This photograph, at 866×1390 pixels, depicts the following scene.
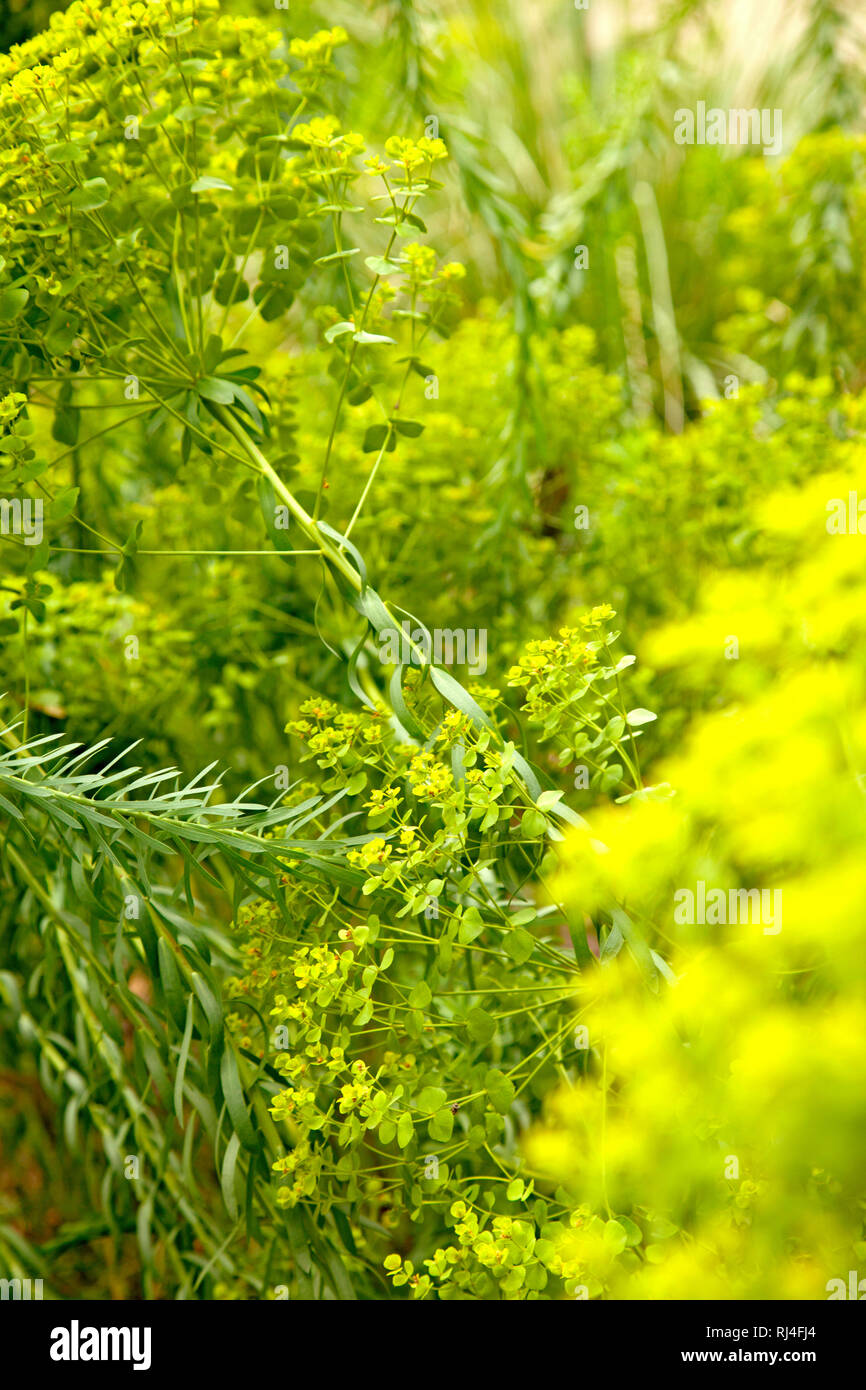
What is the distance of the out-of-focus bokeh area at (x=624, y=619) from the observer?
1.38 feet

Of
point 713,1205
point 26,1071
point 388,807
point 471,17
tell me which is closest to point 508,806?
point 388,807

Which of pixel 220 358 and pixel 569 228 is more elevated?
pixel 569 228

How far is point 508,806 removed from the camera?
25.9 inches

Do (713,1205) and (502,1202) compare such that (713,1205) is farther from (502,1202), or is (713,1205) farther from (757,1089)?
(502,1202)

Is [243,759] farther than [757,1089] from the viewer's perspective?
Yes

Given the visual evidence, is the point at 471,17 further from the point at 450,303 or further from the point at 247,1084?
the point at 247,1084

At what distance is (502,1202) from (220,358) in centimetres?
69

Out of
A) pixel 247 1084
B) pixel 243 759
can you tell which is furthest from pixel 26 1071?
pixel 247 1084

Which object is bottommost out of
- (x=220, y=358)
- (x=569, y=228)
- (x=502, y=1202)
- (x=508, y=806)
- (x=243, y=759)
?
(x=502, y=1202)

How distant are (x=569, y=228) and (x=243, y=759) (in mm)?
979

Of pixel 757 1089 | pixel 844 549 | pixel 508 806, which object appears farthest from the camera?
pixel 508 806

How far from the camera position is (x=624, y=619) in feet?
4.29

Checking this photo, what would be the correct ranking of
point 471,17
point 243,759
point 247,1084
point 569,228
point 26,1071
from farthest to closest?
point 471,17
point 569,228
point 26,1071
point 243,759
point 247,1084

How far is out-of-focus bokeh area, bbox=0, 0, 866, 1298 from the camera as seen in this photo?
0.42 m
